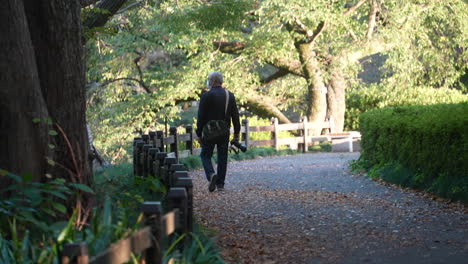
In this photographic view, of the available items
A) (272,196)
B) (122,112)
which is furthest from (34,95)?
(122,112)

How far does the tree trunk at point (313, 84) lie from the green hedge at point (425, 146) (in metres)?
10.6

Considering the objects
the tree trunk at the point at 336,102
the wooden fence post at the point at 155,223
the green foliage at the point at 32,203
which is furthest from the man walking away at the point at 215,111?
the tree trunk at the point at 336,102

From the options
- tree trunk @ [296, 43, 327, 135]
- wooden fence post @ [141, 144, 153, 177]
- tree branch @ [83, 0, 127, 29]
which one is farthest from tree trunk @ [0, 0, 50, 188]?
tree trunk @ [296, 43, 327, 135]

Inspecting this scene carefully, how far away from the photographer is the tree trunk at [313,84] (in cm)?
2689

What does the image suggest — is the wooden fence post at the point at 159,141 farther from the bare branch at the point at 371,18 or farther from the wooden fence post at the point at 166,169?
the bare branch at the point at 371,18

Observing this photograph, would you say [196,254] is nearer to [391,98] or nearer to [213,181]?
[213,181]

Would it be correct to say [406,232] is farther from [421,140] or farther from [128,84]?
[128,84]

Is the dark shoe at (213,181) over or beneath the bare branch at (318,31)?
beneath

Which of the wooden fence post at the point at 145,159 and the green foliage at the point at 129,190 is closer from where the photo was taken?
the green foliage at the point at 129,190

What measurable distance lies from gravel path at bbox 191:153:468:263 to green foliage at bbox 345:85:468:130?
16242 mm

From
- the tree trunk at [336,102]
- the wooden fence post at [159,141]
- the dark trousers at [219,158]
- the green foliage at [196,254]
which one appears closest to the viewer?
the green foliage at [196,254]

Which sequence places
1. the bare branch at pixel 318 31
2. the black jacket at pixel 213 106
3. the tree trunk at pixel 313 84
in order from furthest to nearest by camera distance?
the tree trunk at pixel 313 84
the bare branch at pixel 318 31
the black jacket at pixel 213 106

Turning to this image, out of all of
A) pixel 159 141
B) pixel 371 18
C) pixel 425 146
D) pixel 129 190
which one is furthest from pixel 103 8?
pixel 371 18

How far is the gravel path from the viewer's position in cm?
723
